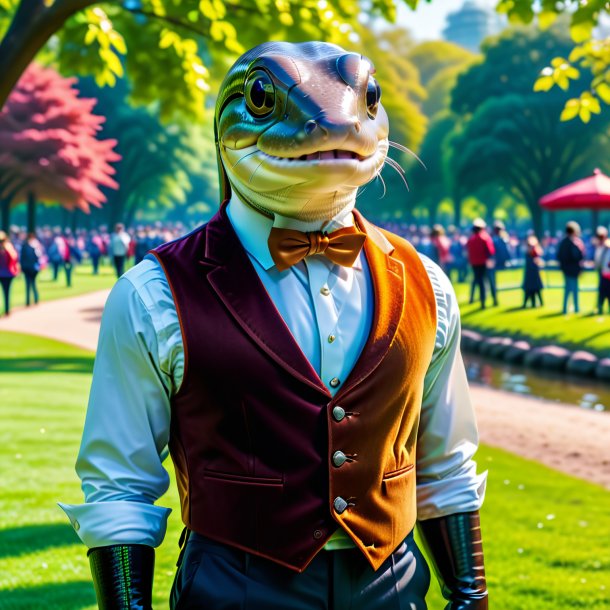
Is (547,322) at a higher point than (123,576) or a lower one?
lower

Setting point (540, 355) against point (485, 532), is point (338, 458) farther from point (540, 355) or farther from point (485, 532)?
point (540, 355)

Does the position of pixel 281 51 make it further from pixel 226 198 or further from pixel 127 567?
pixel 127 567

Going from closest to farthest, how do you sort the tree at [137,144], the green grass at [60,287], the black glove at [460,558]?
1. the black glove at [460,558]
2. the green grass at [60,287]
3. the tree at [137,144]

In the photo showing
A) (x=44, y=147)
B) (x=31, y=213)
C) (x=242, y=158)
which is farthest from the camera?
(x=31, y=213)

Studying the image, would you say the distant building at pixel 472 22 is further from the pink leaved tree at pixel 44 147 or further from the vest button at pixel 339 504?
the vest button at pixel 339 504

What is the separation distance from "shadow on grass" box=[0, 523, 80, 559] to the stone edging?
899 centimetres

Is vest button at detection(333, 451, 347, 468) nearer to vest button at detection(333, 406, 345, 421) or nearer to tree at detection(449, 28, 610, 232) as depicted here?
vest button at detection(333, 406, 345, 421)

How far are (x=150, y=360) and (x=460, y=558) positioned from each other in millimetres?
799

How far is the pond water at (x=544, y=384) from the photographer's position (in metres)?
11.4

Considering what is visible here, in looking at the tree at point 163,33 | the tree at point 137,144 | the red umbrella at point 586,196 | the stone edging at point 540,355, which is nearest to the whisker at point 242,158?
the tree at point 163,33

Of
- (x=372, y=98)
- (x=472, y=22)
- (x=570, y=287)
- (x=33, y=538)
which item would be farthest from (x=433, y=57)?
(x=472, y=22)

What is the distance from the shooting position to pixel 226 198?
7.12 ft

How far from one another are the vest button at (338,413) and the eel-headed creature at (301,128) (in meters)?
0.40

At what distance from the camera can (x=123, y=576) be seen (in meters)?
1.89
